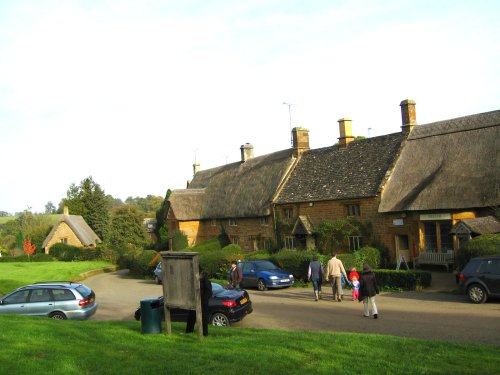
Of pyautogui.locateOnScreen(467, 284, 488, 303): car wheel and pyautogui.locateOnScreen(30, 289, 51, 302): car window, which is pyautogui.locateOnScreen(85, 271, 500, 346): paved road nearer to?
pyautogui.locateOnScreen(467, 284, 488, 303): car wheel

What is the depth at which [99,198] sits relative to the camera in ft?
261

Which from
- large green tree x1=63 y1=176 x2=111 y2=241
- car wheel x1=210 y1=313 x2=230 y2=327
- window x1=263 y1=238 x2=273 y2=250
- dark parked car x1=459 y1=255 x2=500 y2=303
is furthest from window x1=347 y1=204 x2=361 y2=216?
large green tree x1=63 y1=176 x2=111 y2=241

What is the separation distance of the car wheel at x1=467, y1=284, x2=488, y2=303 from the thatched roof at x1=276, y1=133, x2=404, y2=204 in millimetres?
12983

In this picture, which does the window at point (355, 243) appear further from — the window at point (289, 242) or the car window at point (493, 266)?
the car window at point (493, 266)

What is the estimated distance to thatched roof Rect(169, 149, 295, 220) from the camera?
3978 cm

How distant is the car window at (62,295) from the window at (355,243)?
1857 cm

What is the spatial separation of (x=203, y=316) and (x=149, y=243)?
48.7m

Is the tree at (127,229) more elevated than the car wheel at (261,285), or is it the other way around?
the tree at (127,229)

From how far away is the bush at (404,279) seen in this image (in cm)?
2180

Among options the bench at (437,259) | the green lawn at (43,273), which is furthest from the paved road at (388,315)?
the green lawn at (43,273)

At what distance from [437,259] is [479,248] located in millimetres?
7091

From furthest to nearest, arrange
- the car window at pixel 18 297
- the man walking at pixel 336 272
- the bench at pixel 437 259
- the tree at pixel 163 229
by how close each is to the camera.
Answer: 1. the tree at pixel 163 229
2. the bench at pixel 437 259
3. the man walking at pixel 336 272
4. the car window at pixel 18 297

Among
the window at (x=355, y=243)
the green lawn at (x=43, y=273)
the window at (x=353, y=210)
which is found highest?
the window at (x=353, y=210)

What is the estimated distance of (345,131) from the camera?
36156 mm
